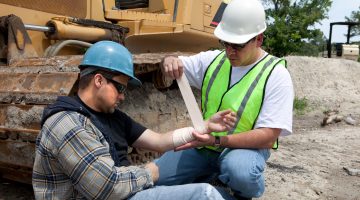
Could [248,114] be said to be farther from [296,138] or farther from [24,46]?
[296,138]

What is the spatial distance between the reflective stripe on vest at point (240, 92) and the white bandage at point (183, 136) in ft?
0.58

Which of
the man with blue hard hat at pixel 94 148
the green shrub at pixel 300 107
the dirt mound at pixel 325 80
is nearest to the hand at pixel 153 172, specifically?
the man with blue hard hat at pixel 94 148

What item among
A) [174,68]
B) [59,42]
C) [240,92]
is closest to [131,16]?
[59,42]

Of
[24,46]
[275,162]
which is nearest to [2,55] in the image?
[24,46]

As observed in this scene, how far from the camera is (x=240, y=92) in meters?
2.67

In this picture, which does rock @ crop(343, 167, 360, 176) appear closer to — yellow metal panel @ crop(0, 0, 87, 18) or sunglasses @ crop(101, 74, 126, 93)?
yellow metal panel @ crop(0, 0, 87, 18)

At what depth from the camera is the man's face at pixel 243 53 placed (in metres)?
2.68

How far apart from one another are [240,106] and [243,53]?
0.31 metres

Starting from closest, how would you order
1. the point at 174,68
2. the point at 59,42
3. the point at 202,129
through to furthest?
1. the point at 202,129
2. the point at 174,68
3. the point at 59,42

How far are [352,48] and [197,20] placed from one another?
18.8m

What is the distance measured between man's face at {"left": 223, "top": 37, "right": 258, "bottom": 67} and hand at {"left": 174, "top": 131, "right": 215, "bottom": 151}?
1.58ft

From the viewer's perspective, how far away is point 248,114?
262cm

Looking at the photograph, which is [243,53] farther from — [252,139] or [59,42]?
[59,42]

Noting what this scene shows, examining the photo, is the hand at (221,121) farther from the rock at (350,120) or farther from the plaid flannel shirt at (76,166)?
the rock at (350,120)
